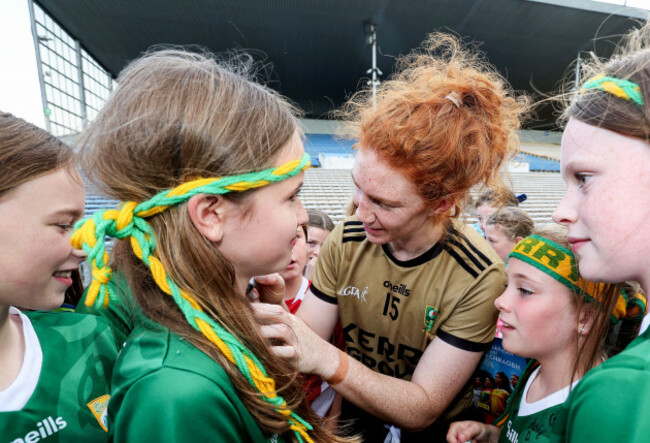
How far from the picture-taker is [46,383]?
114cm

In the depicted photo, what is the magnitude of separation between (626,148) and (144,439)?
1148 millimetres

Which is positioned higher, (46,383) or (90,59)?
(46,383)

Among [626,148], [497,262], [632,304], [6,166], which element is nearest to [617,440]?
[626,148]

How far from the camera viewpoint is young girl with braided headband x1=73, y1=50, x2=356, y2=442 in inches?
32.4

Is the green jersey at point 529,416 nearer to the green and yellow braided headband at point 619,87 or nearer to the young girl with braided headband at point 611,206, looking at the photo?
the young girl with braided headband at point 611,206

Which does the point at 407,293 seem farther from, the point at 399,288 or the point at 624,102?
the point at 624,102

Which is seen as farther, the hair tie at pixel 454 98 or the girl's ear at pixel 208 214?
the hair tie at pixel 454 98

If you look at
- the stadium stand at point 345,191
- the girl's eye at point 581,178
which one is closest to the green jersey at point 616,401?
the girl's eye at point 581,178

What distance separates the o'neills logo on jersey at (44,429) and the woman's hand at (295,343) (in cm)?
69

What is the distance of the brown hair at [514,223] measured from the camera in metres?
3.32

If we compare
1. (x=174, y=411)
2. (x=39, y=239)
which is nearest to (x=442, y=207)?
(x=174, y=411)

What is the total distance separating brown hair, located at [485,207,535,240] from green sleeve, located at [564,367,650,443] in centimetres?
287

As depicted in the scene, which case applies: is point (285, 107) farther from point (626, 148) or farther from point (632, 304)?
point (632, 304)

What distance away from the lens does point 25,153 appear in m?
1.13
